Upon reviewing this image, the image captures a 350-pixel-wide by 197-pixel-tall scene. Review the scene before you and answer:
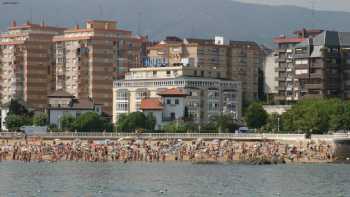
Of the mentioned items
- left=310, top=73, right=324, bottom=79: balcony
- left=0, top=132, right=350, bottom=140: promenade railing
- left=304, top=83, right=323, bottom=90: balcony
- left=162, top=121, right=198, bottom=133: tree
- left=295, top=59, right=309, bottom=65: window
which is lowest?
left=0, top=132, right=350, bottom=140: promenade railing

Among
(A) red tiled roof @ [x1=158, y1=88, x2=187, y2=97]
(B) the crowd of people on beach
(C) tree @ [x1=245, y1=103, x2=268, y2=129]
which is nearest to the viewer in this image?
(B) the crowd of people on beach

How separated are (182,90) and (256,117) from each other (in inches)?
460

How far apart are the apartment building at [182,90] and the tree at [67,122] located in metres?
10.8

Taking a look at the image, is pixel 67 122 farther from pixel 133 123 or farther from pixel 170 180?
pixel 170 180

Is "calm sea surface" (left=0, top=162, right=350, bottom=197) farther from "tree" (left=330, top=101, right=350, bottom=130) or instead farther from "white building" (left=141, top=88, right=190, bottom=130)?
"white building" (left=141, top=88, right=190, bottom=130)

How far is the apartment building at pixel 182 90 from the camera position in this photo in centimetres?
18750

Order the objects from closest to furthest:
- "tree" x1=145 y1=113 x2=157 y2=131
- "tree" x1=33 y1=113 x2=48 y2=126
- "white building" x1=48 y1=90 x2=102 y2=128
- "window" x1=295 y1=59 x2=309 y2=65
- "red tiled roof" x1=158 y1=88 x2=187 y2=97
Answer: "tree" x1=145 y1=113 x2=157 y2=131 < "red tiled roof" x1=158 y1=88 x2=187 y2=97 < "tree" x1=33 y1=113 x2=48 y2=126 < "white building" x1=48 y1=90 x2=102 y2=128 < "window" x1=295 y1=59 x2=309 y2=65

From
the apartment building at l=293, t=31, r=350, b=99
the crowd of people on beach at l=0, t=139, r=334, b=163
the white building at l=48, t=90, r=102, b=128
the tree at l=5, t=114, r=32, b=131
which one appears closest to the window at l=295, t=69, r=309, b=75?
the apartment building at l=293, t=31, r=350, b=99

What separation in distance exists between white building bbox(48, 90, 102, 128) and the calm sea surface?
5058cm

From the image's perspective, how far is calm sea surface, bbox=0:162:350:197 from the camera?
9475 cm

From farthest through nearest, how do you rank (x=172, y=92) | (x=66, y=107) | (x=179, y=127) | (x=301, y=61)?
1. (x=301, y=61)
2. (x=66, y=107)
3. (x=172, y=92)
4. (x=179, y=127)

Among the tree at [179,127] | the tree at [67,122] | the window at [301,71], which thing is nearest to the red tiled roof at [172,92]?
the tree at [179,127]

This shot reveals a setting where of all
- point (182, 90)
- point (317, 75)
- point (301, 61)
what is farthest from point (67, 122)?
point (317, 75)

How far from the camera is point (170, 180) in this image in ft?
355
